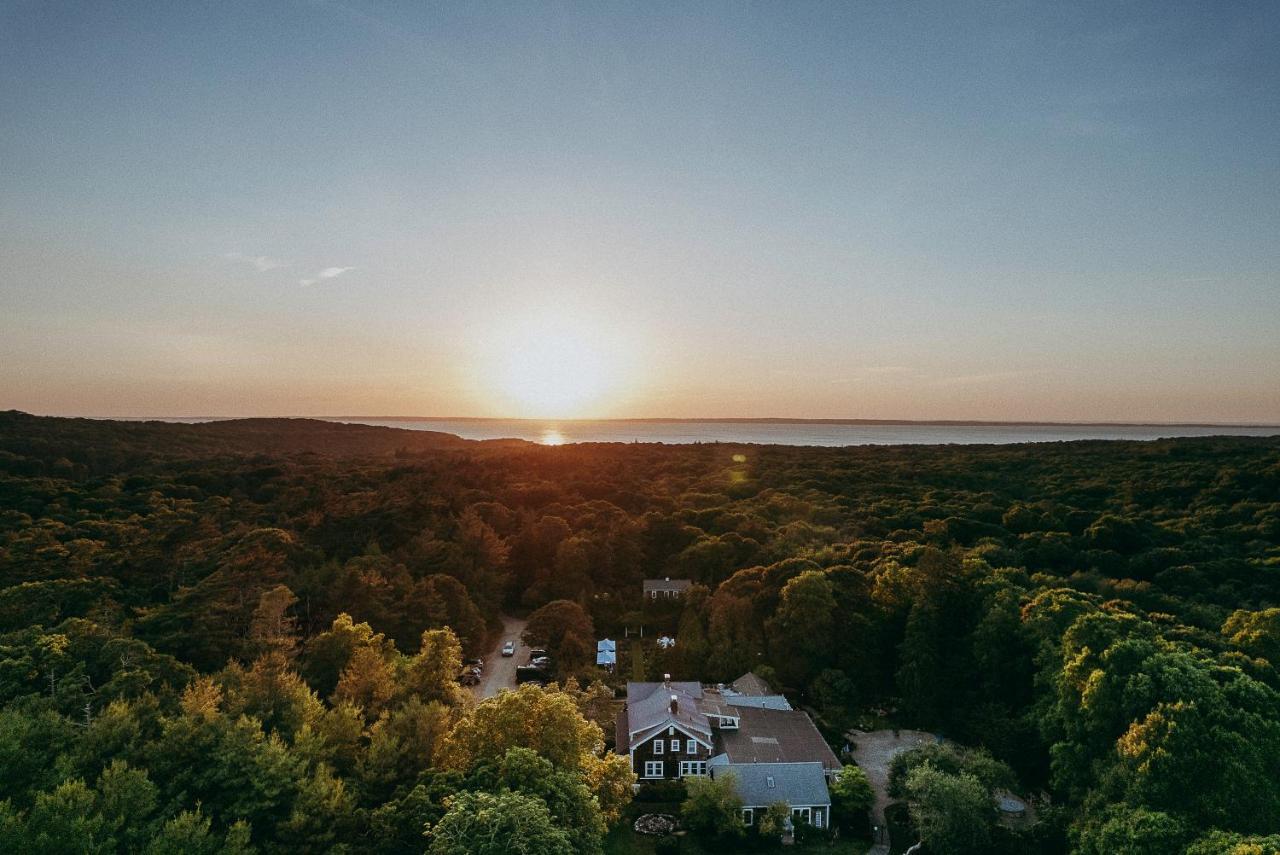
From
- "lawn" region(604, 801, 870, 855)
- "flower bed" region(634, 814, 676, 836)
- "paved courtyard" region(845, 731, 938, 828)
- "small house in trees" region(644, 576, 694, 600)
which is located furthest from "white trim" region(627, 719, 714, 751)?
"small house in trees" region(644, 576, 694, 600)

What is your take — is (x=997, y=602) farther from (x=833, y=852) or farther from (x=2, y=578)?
(x=2, y=578)

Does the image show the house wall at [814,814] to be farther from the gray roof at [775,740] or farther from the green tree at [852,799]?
the gray roof at [775,740]

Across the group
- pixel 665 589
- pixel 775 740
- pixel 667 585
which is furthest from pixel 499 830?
pixel 667 585

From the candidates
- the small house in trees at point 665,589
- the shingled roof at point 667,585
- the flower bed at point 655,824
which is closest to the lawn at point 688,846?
the flower bed at point 655,824

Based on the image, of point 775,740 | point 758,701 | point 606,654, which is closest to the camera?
point 775,740

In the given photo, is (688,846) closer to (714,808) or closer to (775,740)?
(714,808)
